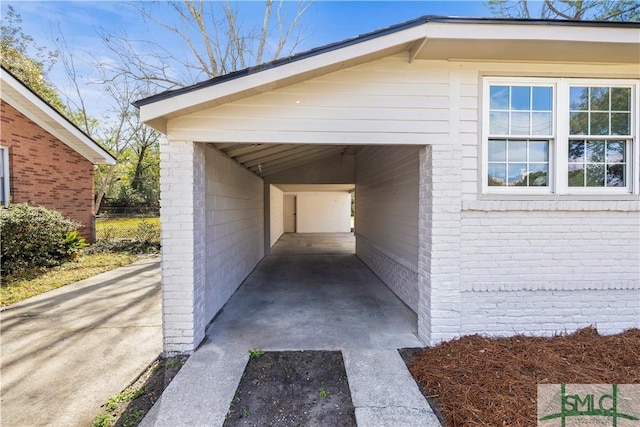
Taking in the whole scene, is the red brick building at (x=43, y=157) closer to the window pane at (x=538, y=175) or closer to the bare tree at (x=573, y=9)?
the window pane at (x=538, y=175)

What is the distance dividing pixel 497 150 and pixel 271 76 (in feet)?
9.56

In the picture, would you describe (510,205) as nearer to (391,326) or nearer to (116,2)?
(391,326)

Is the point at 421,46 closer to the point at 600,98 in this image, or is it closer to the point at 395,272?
the point at 600,98

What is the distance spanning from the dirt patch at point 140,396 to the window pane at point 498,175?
170 inches

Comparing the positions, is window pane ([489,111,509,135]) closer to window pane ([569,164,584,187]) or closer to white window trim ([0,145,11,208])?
window pane ([569,164,584,187])

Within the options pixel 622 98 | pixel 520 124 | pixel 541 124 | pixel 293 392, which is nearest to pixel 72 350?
pixel 293 392

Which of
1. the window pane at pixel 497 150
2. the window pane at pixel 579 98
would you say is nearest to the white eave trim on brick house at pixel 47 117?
the window pane at pixel 497 150

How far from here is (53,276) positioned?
6.68m

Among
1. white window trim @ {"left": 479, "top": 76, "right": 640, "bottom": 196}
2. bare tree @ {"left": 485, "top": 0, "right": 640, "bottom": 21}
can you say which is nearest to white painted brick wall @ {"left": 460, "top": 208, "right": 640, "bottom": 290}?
white window trim @ {"left": 479, "top": 76, "right": 640, "bottom": 196}

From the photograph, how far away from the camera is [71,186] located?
9.59m

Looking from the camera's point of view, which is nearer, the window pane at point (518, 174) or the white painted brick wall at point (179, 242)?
the white painted brick wall at point (179, 242)

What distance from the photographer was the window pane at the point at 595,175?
3.62 meters

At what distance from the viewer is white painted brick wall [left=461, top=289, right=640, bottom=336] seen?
11.7 ft

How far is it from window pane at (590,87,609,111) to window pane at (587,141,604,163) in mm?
428
